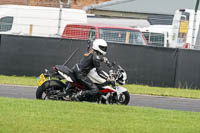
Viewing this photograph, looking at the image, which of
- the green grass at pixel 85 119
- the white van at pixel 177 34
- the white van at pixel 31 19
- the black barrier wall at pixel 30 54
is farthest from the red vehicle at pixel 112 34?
the green grass at pixel 85 119

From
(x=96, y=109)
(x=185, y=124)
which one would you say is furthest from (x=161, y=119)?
(x=96, y=109)

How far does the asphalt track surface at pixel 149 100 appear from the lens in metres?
13.4

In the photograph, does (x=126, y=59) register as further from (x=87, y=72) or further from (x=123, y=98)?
(x=87, y=72)

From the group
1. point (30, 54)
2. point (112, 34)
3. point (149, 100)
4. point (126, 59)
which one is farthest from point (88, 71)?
point (112, 34)

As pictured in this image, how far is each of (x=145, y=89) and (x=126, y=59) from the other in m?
1.39

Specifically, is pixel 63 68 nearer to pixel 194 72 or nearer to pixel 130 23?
pixel 194 72

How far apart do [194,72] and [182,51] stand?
28.3 inches

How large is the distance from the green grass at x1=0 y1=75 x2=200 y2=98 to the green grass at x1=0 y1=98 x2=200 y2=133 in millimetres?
5146

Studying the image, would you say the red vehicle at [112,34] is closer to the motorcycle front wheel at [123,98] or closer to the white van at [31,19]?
the white van at [31,19]

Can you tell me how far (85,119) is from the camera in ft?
31.1

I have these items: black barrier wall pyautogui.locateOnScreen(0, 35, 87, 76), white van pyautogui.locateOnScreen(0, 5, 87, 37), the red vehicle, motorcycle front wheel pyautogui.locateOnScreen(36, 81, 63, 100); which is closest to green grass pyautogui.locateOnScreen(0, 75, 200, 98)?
black barrier wall pyautogui.locateOnScreen(0, 35, 87, 76)

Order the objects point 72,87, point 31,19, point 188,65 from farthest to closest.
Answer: point 31,19, point 188,65, point 72,87

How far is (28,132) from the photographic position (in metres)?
8.16

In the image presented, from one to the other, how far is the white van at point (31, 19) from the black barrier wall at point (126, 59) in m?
1.87
